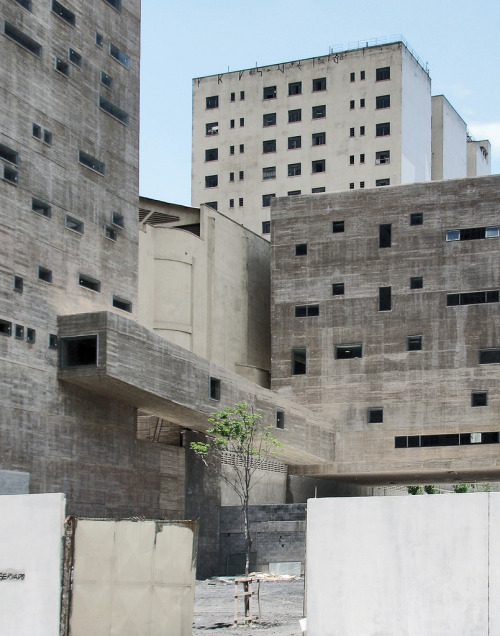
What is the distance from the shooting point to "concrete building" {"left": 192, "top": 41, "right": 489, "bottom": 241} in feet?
259

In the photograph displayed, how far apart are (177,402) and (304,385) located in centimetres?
1511

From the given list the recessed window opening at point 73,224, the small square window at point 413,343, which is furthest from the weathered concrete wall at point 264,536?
the recessed window opening at point 73,224

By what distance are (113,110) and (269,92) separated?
126 feet

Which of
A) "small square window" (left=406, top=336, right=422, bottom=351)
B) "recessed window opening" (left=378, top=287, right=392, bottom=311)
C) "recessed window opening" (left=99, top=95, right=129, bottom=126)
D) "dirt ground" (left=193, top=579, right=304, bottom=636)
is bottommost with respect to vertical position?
"dirt ground" (left=193, top=579, right=304, bottom=636)

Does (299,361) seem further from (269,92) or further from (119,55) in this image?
(269,92)

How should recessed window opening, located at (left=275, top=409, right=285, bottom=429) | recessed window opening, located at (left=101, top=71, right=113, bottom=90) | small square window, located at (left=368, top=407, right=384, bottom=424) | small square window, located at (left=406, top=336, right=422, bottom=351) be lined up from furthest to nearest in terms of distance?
1. small square window, located at (left=368, top=407, right=384, bottom=424)
2. small square window, located at (left=406, top=336, right=422, bottom=351)
3. recessed window opening, located at (left=275, top=409, right=285, bottom=429)
4. recessed window opening, located at (left=101, top=71, right=113, bottom=90)

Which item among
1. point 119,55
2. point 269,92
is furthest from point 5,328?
point 269,92

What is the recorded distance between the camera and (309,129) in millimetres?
81062

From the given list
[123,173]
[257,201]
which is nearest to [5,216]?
[123,173]

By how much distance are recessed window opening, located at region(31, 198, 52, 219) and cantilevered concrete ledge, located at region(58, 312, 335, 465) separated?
151 inches

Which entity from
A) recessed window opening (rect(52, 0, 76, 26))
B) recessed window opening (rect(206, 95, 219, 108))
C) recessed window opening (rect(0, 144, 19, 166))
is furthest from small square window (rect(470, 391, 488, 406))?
recessed window opening (rect(206, 95, 219, 108))

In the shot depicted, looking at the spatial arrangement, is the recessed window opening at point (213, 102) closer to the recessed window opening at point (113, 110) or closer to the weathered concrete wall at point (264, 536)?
the recessed window opening at point (113, 110)

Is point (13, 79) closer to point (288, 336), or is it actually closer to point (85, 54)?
point (85, 54)

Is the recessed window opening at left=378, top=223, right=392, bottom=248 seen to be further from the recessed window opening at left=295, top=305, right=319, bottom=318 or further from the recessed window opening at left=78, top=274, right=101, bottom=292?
the recessed window opening at left=78, top=274, right=101, bottom=292
